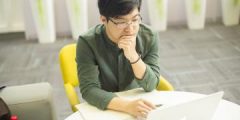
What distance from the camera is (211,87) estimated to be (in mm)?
2768

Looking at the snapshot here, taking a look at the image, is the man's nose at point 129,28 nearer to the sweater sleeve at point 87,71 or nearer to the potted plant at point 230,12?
the sweater sleeve at point 87,71

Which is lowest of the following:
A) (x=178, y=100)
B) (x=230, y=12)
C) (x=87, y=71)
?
(x=230, y=12)

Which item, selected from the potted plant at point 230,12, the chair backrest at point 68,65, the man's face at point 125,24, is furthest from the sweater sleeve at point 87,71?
the potted plant at point 230,12

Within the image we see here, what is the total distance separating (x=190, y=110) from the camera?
1.13m

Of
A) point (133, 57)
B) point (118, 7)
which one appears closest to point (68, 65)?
point (133, 57)

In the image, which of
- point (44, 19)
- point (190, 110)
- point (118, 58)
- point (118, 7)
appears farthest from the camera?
point (44, 19)

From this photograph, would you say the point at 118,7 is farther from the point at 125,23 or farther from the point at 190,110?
the point at 190,110

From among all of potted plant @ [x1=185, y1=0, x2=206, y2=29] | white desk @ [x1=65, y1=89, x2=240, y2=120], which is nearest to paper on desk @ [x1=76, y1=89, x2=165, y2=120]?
white desk @ [x1=65, y1=89, x2=240, y2=120]

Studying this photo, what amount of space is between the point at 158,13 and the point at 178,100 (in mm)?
2568

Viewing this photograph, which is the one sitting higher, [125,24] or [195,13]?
[125,24]

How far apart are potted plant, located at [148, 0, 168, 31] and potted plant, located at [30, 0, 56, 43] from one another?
1.12m

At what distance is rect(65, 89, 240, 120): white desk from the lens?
127 cm

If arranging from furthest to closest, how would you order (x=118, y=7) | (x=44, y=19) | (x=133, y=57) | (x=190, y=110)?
(x=44, y=19)
(x=133, y=57)
(x=118, y=7)
(x=190, y=110)

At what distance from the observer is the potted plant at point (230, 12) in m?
3.89
